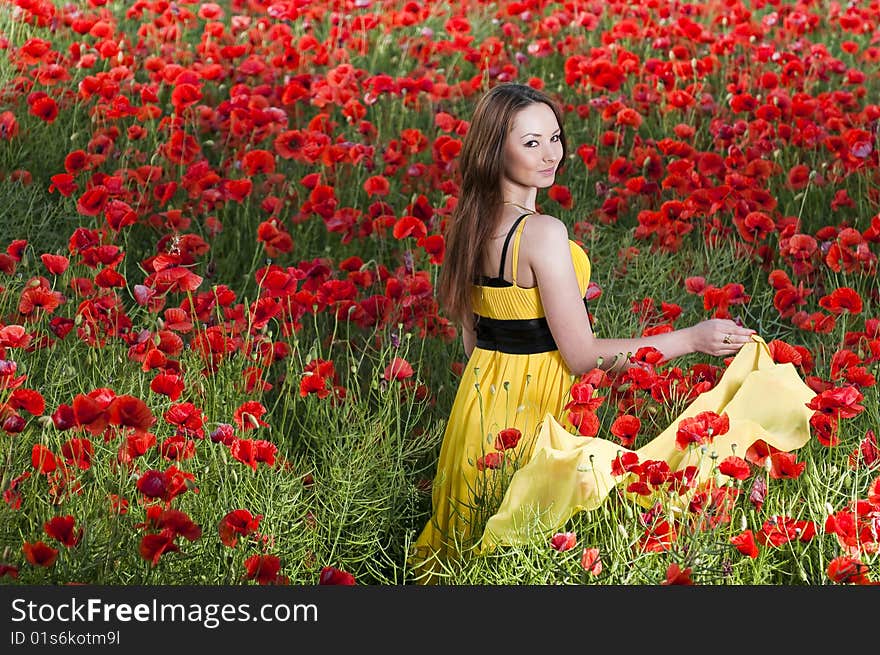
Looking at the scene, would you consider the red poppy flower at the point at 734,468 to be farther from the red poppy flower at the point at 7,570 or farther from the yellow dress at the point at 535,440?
the red poppy flower at the point at 7,570

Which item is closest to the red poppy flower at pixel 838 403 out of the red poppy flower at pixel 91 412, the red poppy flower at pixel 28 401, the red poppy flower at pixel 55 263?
the red poppy flower at pixel 91 412

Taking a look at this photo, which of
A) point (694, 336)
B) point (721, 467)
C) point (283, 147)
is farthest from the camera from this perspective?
point (283, 147)

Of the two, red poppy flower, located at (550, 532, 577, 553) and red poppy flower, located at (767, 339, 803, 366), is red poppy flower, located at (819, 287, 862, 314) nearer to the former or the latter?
red poppy flower, located at (767, 339, 803, 366)

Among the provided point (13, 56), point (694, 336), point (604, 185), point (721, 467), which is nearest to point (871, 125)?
point (604, 185)

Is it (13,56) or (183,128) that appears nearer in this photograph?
(183,128)

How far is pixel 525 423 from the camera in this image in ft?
8.14

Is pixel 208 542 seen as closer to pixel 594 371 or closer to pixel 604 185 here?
pixel 594 371

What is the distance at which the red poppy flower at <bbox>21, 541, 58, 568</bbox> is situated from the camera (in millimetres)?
1849

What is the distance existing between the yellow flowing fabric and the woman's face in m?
0.50

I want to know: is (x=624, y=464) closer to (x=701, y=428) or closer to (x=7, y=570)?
(x=701, y=428)

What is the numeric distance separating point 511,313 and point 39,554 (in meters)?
1.03

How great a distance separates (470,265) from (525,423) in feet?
1.11

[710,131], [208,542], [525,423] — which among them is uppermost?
[710,131]

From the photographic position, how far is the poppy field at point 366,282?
2062mm
